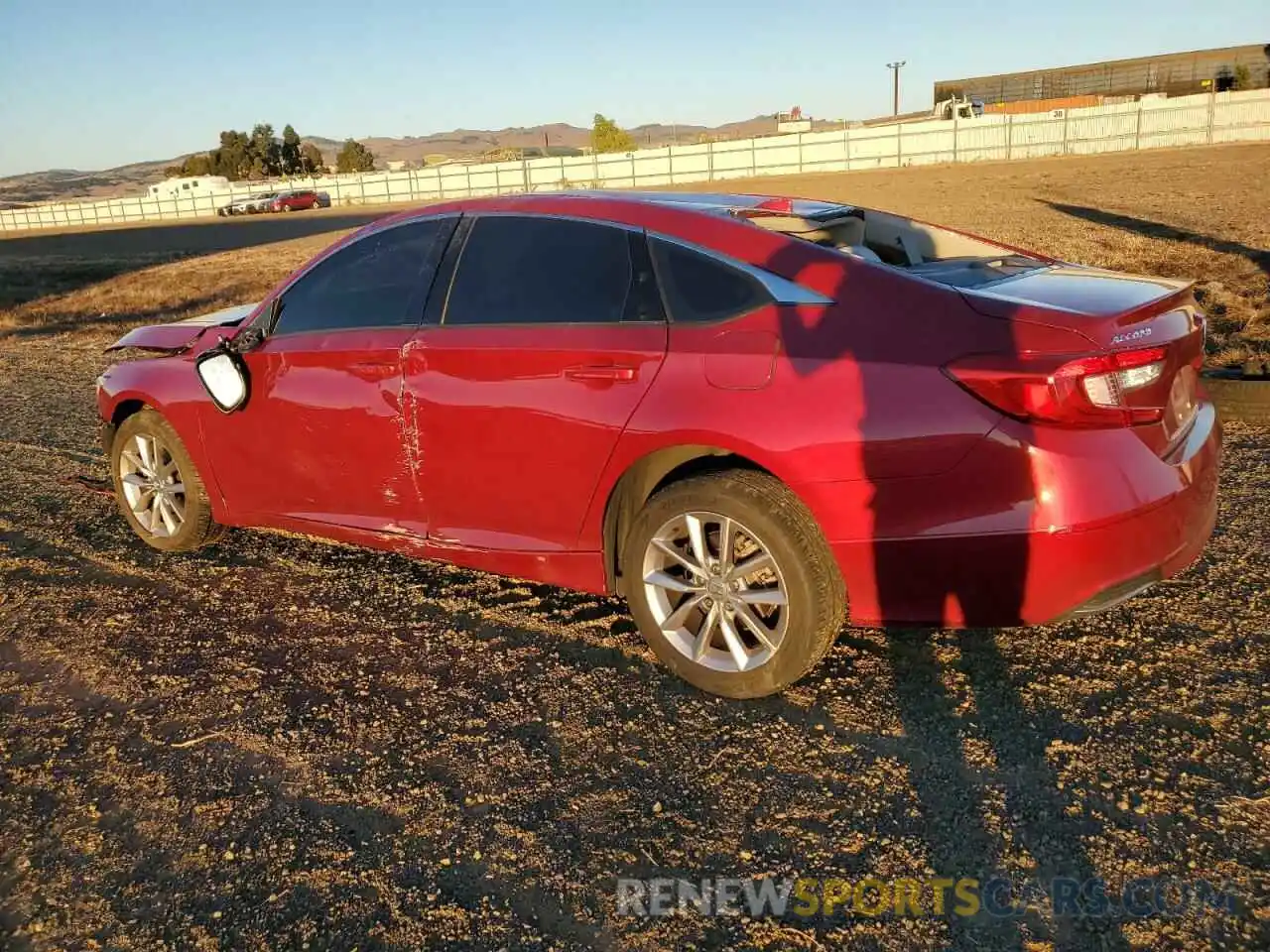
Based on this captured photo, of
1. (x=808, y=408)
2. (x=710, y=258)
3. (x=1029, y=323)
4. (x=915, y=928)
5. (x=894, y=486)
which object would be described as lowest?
(x=915, y=928)

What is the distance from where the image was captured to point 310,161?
118812mm

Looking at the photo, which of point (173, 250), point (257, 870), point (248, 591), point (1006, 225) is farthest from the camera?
point (173, 250)

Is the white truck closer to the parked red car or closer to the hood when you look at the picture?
the hood

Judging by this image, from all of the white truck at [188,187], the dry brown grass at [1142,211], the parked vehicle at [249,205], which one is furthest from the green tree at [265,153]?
the dry brown grass at [1142,211]

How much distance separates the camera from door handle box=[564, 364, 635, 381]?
134 inches

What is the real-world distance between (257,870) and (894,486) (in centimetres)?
204

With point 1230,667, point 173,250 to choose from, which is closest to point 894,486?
point 1230,667

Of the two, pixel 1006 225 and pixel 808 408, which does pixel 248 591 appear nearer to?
pixel 808 408

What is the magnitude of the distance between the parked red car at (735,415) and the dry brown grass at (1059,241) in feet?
16.4

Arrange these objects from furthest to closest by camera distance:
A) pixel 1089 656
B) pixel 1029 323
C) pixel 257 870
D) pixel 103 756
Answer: pixel 1089 656 < pixel 103 756 < pixel 1029 323 < pixel 257 870

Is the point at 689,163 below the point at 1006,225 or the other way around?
the other way around

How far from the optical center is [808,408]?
3.03 meters

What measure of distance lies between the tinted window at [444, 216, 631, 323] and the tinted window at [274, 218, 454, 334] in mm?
206

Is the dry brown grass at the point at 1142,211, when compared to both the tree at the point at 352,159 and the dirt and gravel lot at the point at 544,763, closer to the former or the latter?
the dirt and gravel lot at the point at 544,763
